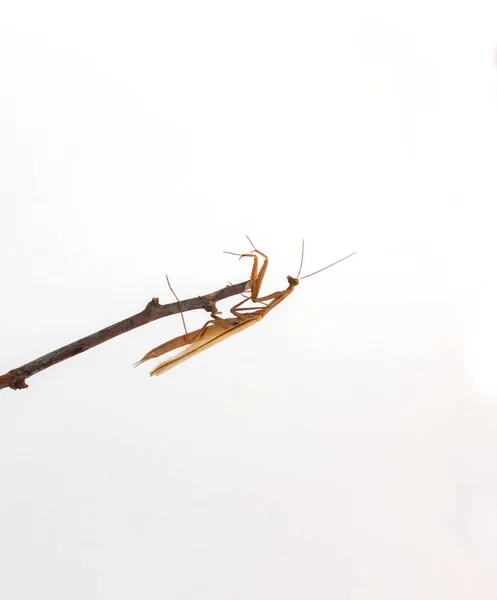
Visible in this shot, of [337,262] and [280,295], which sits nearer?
[280,295]

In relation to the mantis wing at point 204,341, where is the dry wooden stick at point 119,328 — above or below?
above

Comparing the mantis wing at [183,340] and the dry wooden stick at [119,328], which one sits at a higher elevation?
the dry wooden stick at [119,328]

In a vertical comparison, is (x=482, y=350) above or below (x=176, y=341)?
below

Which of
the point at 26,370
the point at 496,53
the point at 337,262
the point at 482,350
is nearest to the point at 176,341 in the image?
the point at 26,370

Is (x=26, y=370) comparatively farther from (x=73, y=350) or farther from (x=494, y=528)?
(x=494, y=528)

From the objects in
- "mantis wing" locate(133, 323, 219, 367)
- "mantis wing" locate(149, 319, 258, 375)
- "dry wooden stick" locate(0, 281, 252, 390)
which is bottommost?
"mantis wing" locate(149, 319, 258, 375)

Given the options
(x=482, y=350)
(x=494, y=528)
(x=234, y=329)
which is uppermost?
(x=234, y=329)

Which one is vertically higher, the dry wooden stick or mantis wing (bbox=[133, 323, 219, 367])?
the dry wooden stick

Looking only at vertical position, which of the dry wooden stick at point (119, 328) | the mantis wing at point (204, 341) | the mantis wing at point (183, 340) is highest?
the dry wooden stick at point (119, 328)
